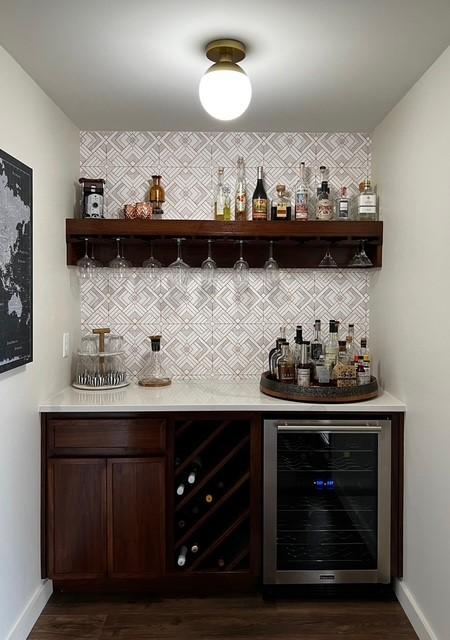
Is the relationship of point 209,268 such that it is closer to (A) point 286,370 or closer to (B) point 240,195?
(B) point 240,195

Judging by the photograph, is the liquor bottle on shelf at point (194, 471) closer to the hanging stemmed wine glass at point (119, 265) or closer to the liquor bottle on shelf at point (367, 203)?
the hanging stemmed wine glass at point (119, 265)

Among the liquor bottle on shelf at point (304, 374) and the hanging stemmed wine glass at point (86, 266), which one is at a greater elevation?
the hanging stemmed wine glass at point (86, 266)

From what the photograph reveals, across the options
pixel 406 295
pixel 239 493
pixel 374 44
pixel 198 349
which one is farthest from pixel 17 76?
pixel 239 493

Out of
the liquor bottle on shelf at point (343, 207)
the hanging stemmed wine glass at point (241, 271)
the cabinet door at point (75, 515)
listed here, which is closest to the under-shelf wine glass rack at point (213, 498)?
the cabinet door at point (75, 515)

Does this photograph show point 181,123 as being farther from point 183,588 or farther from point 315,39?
point 183,588

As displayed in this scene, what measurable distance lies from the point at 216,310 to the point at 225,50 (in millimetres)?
1488

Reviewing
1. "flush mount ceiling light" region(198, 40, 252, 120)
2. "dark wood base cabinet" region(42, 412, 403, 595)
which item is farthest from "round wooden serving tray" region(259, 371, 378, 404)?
"flush mount ceiling light" region(198, 40, 252, 120)

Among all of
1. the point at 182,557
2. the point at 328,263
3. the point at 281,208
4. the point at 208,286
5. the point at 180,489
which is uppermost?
the point at 281,208

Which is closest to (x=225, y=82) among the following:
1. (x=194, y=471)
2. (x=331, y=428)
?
(x=331, y=428)

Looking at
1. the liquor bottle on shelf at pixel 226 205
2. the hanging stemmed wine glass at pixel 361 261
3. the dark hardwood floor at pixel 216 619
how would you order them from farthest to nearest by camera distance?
the liquor bottle on shelf at pixel 226 205, the hanging stemmed wine glass at pixel 361 261, the dark hardwood floor at pixel 216 619

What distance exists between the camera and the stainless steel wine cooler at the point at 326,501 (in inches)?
97.3

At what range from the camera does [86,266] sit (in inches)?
110

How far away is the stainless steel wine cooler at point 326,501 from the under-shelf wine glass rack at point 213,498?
121 mm

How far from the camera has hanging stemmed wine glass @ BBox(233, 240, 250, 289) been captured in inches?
111
